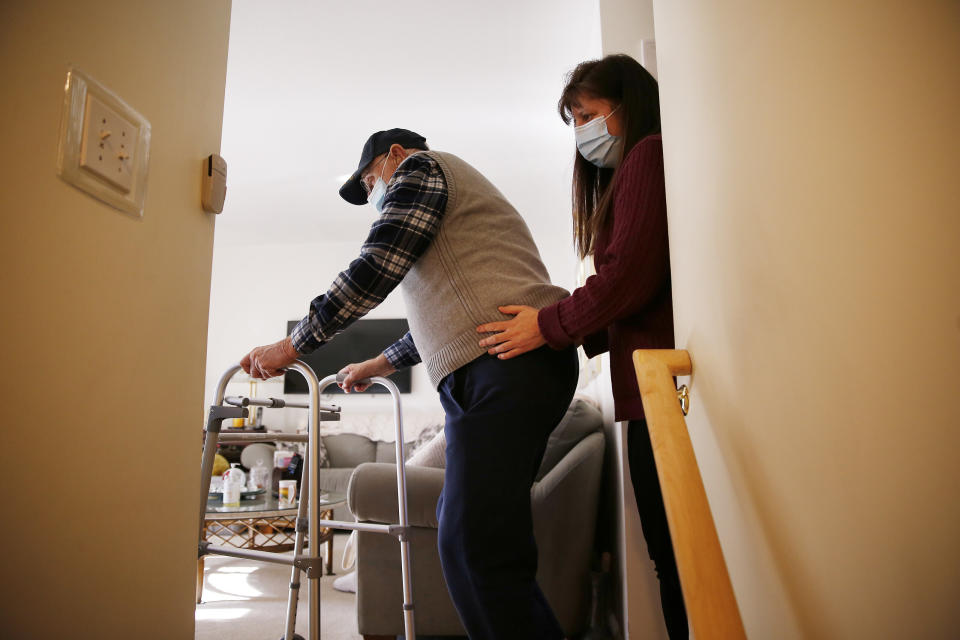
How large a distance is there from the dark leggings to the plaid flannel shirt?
1.63ft

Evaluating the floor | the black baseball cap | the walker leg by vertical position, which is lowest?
the floor

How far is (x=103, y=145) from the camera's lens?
1.95ft

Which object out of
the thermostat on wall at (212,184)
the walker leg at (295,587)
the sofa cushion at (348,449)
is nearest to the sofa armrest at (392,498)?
the walker leg at (295,587)

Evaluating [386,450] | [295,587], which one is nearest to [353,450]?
[386,450]

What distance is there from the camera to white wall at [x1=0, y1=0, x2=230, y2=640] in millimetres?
505

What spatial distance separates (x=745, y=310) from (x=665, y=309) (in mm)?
457

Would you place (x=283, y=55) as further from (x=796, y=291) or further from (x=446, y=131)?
(x=796, y=291)

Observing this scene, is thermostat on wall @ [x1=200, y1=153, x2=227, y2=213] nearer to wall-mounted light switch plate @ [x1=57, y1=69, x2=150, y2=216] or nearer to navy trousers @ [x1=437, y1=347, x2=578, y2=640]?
wall-mounted light switch plate @ [x1=57, y1=69, x2=150, y2=216]

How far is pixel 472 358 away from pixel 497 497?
23cm

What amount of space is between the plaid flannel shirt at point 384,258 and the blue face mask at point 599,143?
0.31 metres

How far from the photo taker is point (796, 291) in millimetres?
442

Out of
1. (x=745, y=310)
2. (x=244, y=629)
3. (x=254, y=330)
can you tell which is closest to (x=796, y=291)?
(x=745, y=310)

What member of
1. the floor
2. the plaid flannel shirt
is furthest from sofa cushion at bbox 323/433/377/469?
the plaid flannel shirt

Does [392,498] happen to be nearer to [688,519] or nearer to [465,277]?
[465,277]
